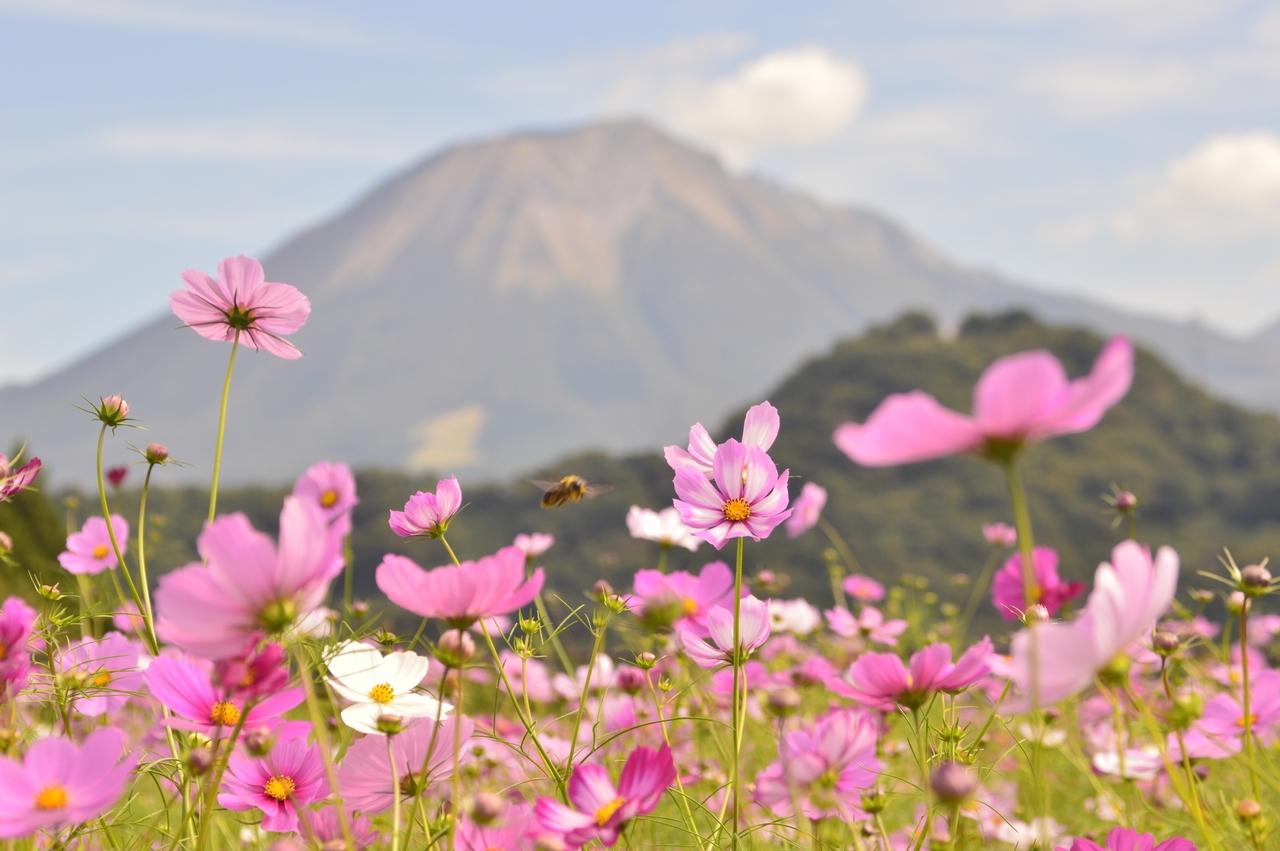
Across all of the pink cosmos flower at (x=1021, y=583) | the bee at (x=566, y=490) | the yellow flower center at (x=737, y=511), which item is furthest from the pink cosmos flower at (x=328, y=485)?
the pink cosmos flower at (x=1021, y=583)

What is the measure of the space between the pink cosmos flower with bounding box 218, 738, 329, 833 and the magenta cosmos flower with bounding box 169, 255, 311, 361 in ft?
1.38

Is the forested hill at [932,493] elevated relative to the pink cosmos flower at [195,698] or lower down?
lower down

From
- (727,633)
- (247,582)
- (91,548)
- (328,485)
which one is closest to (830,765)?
(727,633)

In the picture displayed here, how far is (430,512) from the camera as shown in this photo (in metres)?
0.90

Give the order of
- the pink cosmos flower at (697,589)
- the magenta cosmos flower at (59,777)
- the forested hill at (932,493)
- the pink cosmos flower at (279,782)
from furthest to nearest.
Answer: the forested hill at (932,493) → the pink cosmos flower at (697,589) → the pink cosmos flower at (279,782) → the magenta cosmos flower at (59,777)

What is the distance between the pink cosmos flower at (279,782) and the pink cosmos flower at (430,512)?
0.23 metres

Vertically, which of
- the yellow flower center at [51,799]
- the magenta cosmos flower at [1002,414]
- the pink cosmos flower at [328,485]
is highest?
the magenta cosmos flower at [1002,414]

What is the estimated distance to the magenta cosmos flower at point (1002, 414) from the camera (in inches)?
17.2

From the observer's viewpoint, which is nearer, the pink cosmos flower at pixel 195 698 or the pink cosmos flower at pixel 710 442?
the pink cosmos flower at pixel 195 698

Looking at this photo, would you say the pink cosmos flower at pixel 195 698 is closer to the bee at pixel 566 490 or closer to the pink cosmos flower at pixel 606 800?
the pink cosmos flower at pixel 606 800

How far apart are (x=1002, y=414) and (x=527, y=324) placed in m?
129

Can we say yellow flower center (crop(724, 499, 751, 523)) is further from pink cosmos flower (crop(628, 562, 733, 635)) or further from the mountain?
the mountain

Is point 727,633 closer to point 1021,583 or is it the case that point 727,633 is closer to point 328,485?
point 1021,583

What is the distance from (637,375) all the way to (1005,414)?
407 feet
